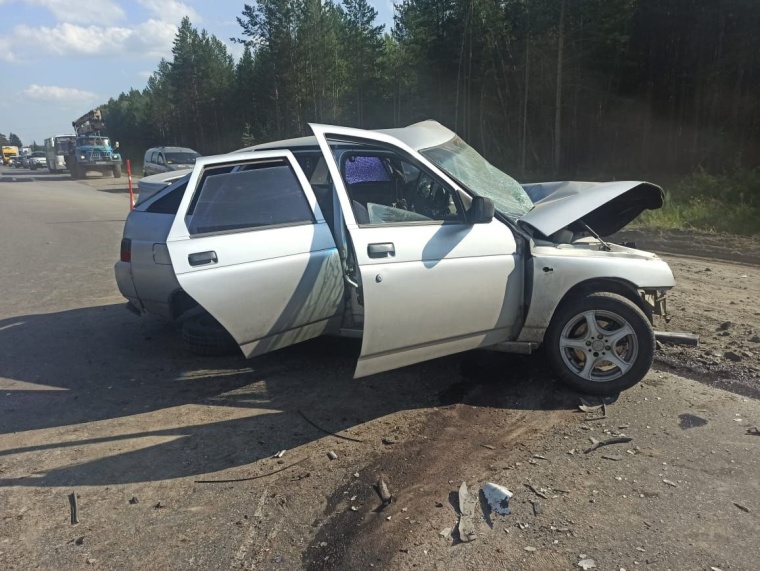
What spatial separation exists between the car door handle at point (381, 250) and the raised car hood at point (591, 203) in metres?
1.12

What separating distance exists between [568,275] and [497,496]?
1.75 meters

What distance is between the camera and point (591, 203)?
441 centimetres

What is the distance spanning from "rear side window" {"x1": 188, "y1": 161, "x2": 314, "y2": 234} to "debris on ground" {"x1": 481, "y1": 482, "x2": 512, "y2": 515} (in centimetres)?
230

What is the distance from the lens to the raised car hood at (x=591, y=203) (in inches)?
167

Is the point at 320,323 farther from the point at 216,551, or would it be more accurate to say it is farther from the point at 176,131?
the point at 176,131

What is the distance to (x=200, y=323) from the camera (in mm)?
5211

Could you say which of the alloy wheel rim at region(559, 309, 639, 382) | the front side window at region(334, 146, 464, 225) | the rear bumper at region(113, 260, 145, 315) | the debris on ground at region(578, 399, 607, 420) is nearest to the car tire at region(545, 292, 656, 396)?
the alloy wheel rim at region(559, 309, 639, 382)

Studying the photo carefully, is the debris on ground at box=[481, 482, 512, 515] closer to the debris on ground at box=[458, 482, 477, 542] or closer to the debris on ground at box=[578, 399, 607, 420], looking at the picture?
the debris on ground at box=[458, 482, 477, 542]

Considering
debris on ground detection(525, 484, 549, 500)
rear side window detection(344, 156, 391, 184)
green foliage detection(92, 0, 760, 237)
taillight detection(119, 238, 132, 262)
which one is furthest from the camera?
green foliage detection(92, 0, 760, 237)

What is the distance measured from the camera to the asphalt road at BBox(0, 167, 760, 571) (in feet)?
8.89

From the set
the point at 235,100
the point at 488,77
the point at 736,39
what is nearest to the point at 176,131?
the point at 235,100

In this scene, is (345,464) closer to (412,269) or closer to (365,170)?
(412,269)

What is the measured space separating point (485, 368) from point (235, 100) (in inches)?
2274

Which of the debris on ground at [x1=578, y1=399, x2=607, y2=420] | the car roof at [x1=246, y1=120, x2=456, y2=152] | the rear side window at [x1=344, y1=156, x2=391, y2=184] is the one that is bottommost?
the debris on ground at [x1=578, y1=399, x2=607, y2=420]
